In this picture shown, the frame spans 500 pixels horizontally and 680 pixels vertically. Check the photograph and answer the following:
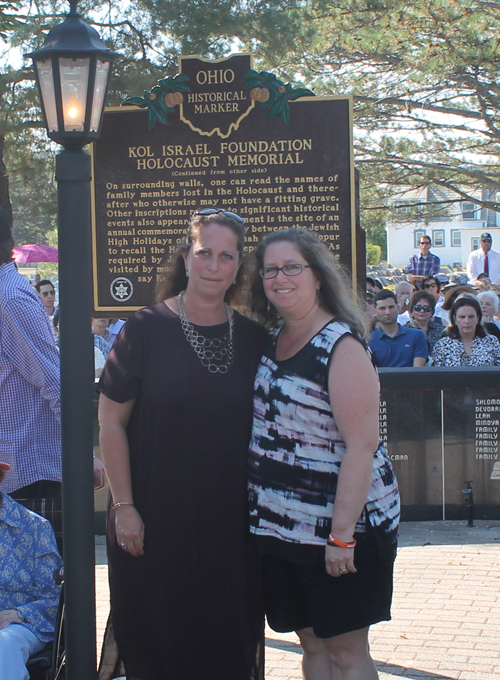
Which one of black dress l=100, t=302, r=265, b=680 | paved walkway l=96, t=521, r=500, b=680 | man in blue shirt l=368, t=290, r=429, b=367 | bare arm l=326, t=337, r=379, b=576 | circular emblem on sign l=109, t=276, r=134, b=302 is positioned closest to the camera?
bare arm l=326, t=337, r=379, b=576

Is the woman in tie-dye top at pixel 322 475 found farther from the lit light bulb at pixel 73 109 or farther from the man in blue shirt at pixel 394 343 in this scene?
the man in blue shirt at pixel 394 343

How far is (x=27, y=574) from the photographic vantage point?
3031mm

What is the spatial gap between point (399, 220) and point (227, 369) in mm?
13173

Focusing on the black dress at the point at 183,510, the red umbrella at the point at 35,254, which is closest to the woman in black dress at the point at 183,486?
the black dress at the point at 183,510

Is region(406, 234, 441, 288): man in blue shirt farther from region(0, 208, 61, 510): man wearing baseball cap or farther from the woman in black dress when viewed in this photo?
the woman in black dress

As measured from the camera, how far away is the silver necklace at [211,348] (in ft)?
9.44

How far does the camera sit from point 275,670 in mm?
3816

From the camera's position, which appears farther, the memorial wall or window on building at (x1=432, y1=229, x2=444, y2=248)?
window on building at (x1=432, y1=229, x2=444, y2=248)

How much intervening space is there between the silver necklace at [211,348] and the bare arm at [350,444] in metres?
0.44

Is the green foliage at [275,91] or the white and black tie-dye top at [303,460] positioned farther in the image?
the green foliage at [275,91]

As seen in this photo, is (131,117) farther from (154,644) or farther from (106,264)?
(154,644)

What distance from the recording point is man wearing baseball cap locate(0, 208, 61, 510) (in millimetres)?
A: 3346

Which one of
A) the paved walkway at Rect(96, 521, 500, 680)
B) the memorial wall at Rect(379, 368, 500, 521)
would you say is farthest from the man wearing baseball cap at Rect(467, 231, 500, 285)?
the paved walkway at Rect(96, 521, 500, 680)

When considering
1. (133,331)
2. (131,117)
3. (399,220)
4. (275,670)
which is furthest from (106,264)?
(399,220)
